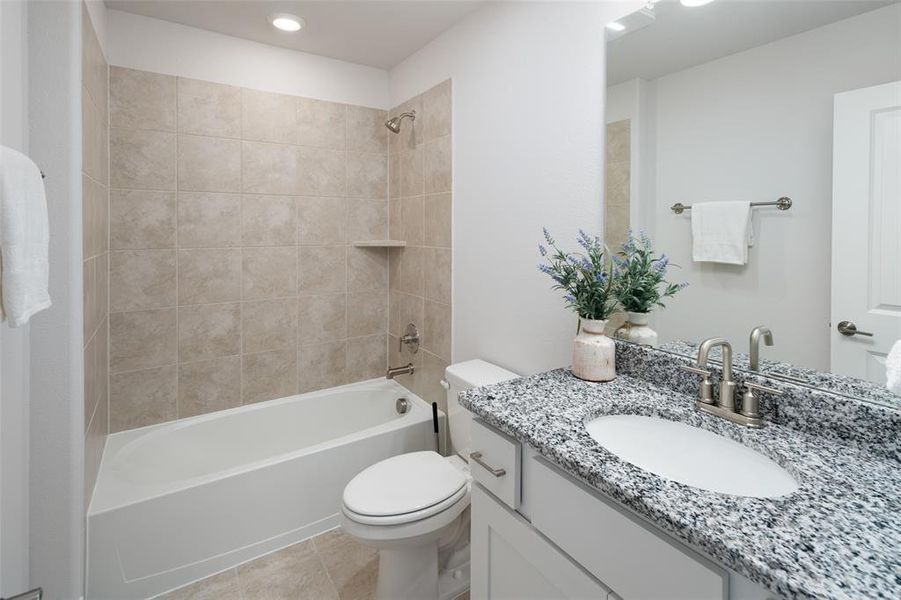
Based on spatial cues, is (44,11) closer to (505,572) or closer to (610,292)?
(610,292)

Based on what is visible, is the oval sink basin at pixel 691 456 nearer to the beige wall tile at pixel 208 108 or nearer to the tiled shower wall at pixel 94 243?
the tiled shower wall at pixel 94 243

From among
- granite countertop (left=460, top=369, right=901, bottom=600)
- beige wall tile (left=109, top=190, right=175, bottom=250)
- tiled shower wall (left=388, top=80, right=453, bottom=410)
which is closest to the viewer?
granite countertop (left=460, top=369, right=901, bottom=600)

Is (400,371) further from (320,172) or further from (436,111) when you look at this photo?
(436,111)

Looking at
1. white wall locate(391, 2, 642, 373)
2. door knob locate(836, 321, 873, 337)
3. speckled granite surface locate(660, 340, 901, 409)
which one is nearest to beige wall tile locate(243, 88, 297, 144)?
white wall locate(391, 2, 642, 373)

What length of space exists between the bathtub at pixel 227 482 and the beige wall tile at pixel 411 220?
0.95 meters

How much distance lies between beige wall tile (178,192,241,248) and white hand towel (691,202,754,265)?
85.6 inches

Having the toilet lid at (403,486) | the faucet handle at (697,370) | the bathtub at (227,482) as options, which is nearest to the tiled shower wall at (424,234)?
the bathtub at (227,482)

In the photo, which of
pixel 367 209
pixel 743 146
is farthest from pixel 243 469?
pixel 743 146

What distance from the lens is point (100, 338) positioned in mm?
A: 1911

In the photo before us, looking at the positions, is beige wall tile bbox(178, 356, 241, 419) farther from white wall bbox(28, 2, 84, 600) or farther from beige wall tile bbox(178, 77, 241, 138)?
beige wall tile bbox(178, 77, 241, 138)

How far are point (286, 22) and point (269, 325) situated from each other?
1553 mm

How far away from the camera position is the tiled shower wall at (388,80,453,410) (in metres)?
2.33

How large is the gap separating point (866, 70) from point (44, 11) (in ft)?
7.11

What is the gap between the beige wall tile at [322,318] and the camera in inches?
104
